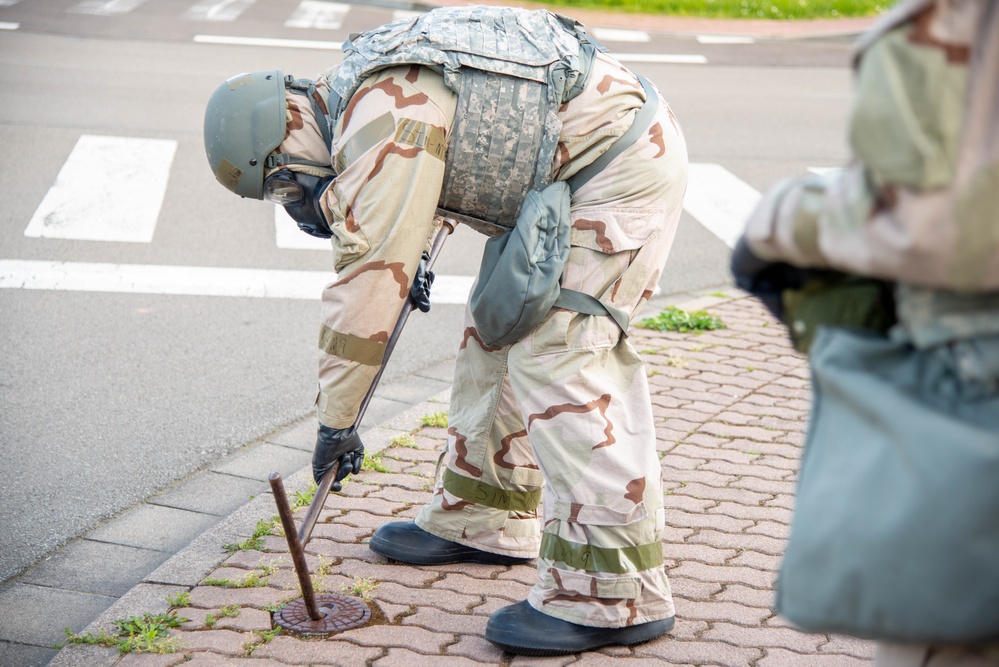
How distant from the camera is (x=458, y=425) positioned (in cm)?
340

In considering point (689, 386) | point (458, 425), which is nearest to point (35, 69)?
point (689, 386)

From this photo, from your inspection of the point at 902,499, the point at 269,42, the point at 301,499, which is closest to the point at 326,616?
the point at 301,499

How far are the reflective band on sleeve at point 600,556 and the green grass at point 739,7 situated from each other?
15117 mm

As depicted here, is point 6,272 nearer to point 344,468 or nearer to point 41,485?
point 41,485

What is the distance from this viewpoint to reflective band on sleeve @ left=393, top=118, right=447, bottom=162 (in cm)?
276

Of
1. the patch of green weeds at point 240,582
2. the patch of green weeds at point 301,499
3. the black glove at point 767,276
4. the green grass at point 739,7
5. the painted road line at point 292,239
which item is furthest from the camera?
the green grass at point 739,7

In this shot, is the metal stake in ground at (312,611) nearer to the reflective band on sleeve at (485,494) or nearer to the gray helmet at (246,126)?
the reflective band on sleeve at (485,494)

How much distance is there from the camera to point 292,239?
732 cm

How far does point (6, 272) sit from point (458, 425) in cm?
408

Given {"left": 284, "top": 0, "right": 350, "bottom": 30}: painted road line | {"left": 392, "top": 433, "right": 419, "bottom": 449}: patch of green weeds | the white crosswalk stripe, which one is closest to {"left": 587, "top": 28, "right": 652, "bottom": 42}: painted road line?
{"left": 284, "top": 0, "right": 350, "bottom": 30}: painted road line

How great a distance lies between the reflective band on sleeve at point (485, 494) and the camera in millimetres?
3400

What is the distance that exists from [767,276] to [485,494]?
1768 millimetres

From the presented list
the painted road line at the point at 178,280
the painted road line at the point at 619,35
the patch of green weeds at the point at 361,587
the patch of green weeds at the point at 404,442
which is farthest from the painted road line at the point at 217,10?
the patch of green weeds at the point at 361,587

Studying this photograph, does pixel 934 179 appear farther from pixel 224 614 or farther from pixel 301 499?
pixel 301 499
